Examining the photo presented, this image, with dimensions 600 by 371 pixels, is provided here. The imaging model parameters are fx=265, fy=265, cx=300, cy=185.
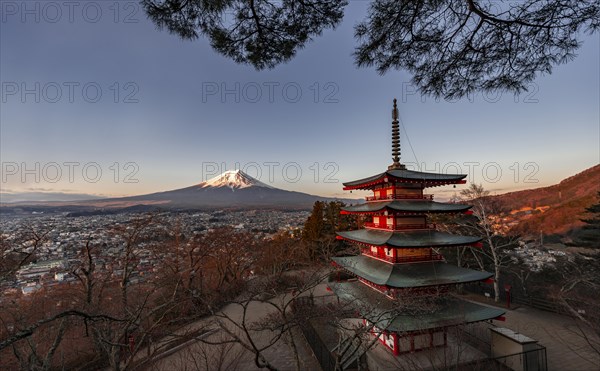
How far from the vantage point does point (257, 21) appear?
4.23 metres

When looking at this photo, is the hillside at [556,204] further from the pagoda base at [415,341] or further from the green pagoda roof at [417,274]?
the pagoda base at [415,341]

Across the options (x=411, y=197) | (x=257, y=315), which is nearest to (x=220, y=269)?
(x=257, y=315)

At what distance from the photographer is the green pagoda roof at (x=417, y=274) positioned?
→ 27.1ft

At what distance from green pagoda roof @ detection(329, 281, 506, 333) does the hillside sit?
29502 millimetres

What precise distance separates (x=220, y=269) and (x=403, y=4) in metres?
18.1

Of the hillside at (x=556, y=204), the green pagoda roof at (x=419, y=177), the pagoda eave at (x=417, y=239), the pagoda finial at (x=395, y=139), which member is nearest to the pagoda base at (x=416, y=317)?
the pagoda eave at (x=417, y=239)

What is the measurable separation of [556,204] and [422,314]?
50.7 metres

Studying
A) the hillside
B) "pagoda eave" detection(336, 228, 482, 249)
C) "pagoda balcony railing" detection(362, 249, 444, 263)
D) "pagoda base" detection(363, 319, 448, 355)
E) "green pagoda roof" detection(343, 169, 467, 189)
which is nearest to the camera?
"pagoda base" detection(363, 319, 448, 355)

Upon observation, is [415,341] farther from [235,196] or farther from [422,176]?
[235,196]

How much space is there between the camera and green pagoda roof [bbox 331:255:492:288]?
27.1ft

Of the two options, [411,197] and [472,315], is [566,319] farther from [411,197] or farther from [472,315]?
[411,197]

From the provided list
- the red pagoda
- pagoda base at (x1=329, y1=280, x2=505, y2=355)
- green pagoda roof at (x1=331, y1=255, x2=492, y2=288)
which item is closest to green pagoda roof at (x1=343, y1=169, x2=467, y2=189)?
the red pagoda

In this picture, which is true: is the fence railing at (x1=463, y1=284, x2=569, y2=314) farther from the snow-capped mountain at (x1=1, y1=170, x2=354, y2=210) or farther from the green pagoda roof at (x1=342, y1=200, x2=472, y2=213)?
the snow-capped mountain at (x1=1, y1=170, x2=354, y2=210)

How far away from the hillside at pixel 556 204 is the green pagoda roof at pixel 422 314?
29502 millimetres
